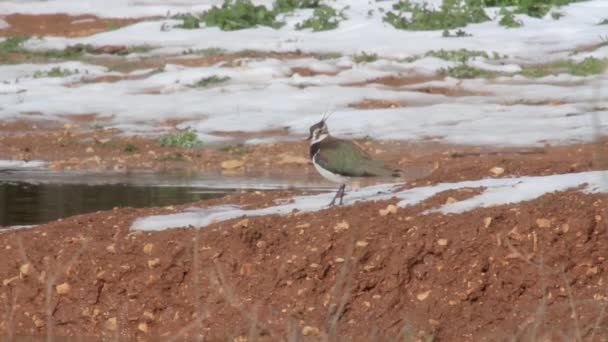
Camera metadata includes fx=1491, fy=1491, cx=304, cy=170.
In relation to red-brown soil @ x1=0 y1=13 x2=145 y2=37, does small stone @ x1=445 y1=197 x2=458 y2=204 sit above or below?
above


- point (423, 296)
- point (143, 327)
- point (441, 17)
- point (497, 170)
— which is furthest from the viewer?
point (441, 17)

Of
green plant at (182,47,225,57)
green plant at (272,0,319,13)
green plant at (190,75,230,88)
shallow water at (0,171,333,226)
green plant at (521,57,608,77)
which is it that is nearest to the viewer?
shallow water at (0,171,333,226)

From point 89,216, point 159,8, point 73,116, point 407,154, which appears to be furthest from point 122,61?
point 89,216

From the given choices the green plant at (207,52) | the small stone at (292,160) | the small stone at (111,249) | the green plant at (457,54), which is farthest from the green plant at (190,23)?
the small stone at (111,249)

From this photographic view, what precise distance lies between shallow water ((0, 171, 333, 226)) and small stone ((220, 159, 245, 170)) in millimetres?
598

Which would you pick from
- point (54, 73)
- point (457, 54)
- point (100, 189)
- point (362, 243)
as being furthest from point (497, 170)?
point (54, 73)

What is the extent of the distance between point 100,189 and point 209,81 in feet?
25.9

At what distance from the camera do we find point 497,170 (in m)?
11.2

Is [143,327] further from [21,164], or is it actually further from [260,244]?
[21,164]

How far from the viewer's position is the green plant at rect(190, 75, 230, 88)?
22.9 meters

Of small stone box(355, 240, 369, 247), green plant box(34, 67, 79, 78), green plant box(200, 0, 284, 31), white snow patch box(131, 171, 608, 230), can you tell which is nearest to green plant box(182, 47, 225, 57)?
green plant box(34, 67, 79, 78)

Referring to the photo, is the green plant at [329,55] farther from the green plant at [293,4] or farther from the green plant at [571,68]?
the green plant at [293,4]

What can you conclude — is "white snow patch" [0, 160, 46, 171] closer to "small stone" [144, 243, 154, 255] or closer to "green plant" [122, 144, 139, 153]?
"green plant" [122, 144, 139, 153]

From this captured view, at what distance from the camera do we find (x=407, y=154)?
56.9 feet
